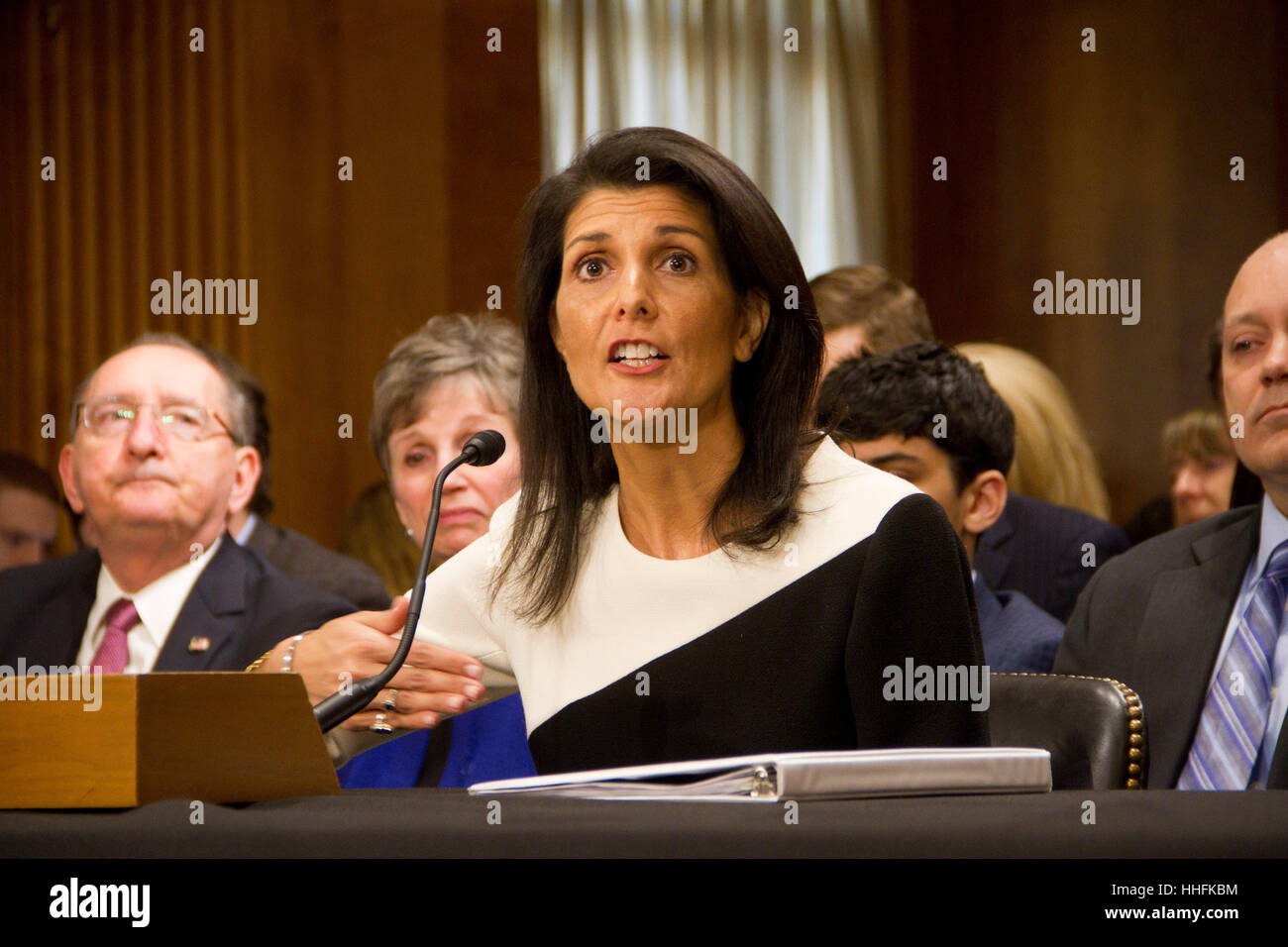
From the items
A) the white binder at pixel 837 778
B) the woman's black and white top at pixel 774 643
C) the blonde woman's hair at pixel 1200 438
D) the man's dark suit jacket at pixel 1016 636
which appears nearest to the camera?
the white binder at pixel 837 778

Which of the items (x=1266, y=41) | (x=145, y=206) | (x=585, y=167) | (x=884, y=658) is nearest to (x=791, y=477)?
(x=884, y=658)

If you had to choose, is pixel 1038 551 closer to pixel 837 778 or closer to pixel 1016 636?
pixel 1016 636

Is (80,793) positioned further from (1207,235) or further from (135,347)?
(1207,235)

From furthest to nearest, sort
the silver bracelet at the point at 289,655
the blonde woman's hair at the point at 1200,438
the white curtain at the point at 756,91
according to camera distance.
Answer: the white curtain at the point at 756,91 < the blonde woman's hair at the point at 1200,438 < the silver bracelet at the point at 289,655

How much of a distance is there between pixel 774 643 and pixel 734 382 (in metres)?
0.37

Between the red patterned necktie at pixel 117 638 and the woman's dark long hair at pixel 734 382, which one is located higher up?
the woman's dark long hair at pixel 734 382

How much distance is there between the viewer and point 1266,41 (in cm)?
550

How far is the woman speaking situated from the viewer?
1.63 m

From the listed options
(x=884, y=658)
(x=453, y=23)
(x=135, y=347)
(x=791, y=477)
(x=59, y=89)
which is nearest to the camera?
(x=884, y=658)

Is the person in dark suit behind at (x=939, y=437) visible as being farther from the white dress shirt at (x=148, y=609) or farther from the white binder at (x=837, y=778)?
the white binder at (x=837, y=778)

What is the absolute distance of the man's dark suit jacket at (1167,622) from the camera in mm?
2121

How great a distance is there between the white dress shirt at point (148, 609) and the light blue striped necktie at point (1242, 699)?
1.72 m

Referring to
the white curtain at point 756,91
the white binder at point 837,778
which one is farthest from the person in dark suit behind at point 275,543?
the white curtain at point 756,91
